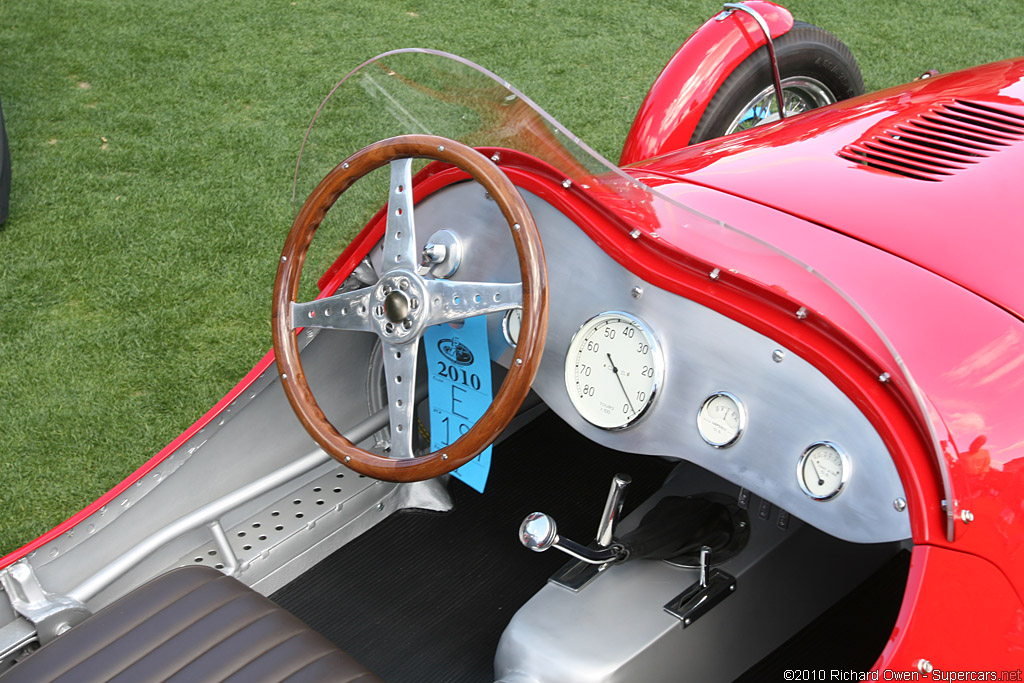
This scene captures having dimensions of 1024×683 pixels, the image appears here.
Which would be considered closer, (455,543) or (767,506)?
(767,506)

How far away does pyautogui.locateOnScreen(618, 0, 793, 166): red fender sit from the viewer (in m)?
2.95

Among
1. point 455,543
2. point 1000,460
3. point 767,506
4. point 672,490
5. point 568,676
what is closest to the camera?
point 1000,460

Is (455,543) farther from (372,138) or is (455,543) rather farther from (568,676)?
(372,138)

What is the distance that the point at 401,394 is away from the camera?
1.78 metres

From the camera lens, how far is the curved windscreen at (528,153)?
152cm

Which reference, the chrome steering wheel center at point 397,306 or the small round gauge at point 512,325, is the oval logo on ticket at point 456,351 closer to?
the small round gauge at point 512,325

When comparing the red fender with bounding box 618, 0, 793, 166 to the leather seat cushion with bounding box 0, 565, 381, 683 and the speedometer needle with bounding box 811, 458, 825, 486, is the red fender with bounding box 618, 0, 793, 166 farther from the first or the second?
the leather seat cushion with bounding box 0, 565, 381, 683

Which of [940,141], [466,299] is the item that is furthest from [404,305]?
[940,141]

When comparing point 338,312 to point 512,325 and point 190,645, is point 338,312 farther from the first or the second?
point 190,645

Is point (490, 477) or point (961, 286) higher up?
point (961, 286)

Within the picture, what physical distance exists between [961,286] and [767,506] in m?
0.67

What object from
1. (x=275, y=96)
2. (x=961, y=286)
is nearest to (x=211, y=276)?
(x=275, y=96)

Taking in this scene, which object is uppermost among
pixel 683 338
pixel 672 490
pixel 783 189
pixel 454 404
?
pixel 783 189

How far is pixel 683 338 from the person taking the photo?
1.65 metres
